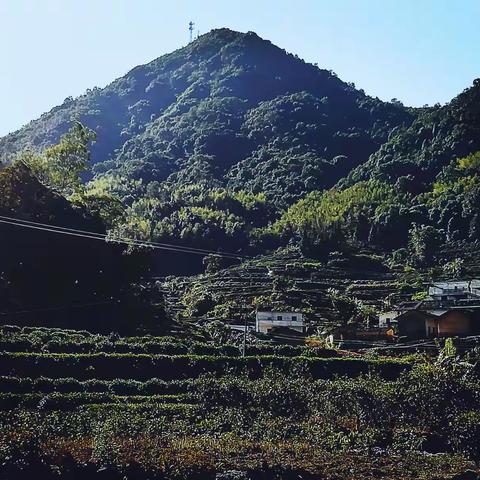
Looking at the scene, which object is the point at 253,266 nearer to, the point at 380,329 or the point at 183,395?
the point at 380,329

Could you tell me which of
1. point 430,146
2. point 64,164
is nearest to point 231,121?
point 430,146

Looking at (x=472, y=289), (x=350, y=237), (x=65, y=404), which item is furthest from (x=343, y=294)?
(x=65, y=404)

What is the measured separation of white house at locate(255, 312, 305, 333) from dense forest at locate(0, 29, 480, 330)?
30.7 ft

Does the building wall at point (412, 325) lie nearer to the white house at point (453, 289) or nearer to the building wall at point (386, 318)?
the building wall at point (386, 318)

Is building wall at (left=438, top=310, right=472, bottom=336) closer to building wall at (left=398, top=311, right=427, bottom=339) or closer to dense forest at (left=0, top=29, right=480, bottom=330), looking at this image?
building wall at (left=398, top=311, right=427, bottom=339)

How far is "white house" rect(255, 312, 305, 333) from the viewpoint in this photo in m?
51.6

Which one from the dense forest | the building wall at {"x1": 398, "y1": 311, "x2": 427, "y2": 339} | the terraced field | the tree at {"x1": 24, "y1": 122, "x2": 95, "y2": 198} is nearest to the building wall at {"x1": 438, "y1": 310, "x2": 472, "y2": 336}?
the building wall at {"x1": 398, "y1": 311, "x2": 427, "y2": 339}

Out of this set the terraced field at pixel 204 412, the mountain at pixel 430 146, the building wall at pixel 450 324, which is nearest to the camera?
the terraced field at pixel 204 412

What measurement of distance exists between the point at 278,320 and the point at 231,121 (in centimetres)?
9333

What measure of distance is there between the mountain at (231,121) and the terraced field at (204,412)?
74.6 m

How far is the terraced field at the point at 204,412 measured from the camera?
17.0 metres

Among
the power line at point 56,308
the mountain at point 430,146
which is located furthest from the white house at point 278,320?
the mountain at point 430,146

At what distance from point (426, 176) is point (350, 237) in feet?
62.3

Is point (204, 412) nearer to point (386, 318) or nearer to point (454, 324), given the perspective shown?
point (454, 324)
